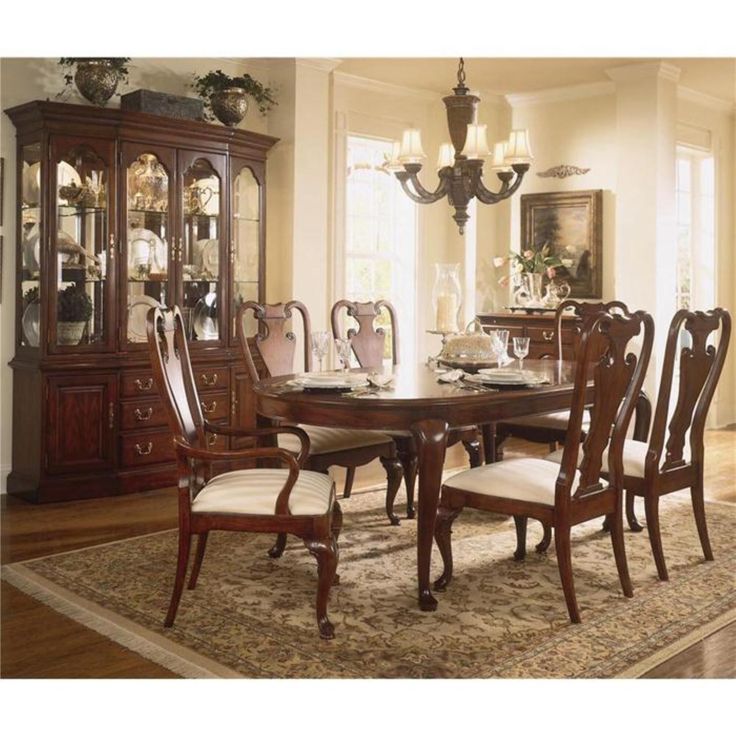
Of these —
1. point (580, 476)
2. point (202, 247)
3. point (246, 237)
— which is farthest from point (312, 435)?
point (246, 237)

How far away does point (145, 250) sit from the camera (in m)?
5.16

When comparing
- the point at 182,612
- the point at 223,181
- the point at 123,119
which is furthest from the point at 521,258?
the point at 182,612

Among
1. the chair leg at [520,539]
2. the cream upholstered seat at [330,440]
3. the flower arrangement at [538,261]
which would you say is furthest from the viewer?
the flower arrangement at [538,261]

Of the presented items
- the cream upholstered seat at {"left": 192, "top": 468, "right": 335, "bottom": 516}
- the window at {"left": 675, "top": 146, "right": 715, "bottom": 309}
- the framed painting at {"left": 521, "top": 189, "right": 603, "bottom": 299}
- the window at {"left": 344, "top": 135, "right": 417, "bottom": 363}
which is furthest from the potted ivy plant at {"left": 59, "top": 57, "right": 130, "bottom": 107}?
the window at {"left": 675, "top": 146, "right": 715, "bottom": 309}

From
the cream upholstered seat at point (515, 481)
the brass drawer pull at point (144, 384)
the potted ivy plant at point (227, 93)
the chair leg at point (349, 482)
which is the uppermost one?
the potted ivy plant at point (227, 93)

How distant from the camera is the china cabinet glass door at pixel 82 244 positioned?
15.7ft

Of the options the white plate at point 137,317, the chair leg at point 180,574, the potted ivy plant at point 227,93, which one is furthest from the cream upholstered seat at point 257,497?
the potted ivy plant at point 227,93

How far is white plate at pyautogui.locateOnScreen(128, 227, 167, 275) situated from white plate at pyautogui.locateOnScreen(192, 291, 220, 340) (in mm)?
328

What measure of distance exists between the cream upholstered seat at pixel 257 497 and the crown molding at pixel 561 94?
492cm

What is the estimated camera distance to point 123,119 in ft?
16.1

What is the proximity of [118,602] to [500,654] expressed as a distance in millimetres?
1341

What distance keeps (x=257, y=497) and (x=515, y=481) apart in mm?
883

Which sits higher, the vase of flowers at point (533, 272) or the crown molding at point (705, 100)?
the crown molding at point (705, 100)

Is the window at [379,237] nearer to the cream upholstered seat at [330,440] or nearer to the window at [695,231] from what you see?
the window at [695,231]
